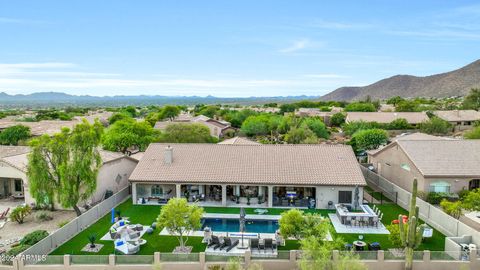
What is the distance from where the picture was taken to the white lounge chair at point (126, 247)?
19.9 m

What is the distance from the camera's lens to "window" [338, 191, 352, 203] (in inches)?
1085

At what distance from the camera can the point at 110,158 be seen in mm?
31203

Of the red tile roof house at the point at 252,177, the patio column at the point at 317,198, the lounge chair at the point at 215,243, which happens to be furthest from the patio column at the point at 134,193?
the patio column at the point at 317,198

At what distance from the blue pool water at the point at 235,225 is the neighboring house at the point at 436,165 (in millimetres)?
13057

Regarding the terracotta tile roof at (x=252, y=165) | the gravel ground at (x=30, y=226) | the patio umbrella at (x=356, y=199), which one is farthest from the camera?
the terracotta tile roof at (x=252, y=165)

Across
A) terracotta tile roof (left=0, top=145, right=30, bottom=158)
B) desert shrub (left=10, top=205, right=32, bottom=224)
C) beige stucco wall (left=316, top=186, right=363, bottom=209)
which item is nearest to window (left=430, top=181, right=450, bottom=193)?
beige stucco wall (left=316, top=186, right=363, bottom=209)

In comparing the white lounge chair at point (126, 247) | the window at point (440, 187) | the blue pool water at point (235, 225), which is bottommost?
the blue pool water at point (235, 225)

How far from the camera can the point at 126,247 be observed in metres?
20.0

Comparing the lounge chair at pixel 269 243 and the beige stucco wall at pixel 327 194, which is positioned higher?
the beige stucco wall at pixel 327 194

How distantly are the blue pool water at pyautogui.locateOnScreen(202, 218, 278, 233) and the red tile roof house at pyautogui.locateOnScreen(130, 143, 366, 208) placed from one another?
3.04 meters

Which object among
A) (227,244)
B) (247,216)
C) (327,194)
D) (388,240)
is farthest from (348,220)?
(227,244)

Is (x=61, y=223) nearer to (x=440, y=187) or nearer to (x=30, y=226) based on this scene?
(x=30, y=226)

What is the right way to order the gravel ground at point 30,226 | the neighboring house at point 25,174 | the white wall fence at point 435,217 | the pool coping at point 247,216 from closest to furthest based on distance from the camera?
the white wall fence at point 435,217, the gravel ground at point 30,226, the pool coping at point 247,216, the neighboring house at point 25,174

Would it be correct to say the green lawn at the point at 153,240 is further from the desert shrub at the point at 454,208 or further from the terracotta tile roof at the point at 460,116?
the terracotta tile roof at the point at 460,116
